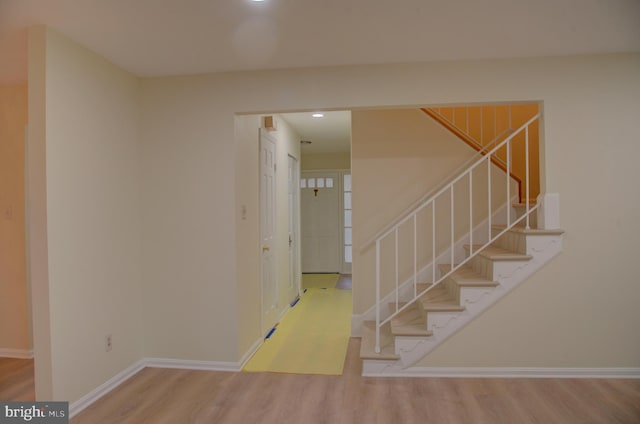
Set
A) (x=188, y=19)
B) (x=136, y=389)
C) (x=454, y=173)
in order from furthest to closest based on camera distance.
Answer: (x=454, y=173), (x=136, y=389), (x=188, y=19)

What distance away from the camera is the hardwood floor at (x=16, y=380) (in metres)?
2.95

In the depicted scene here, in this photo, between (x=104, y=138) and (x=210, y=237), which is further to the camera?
(x=210, y=237)

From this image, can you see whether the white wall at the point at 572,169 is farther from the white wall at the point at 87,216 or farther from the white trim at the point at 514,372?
the white wall at the point at 87,216

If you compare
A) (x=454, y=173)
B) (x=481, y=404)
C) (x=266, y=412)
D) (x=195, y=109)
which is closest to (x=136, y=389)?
(x=266, y=412)

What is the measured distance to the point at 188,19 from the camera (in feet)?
8.08

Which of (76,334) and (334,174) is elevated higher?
(334,174)

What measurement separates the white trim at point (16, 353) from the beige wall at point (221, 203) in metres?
1.12

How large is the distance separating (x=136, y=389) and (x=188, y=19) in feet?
8.44

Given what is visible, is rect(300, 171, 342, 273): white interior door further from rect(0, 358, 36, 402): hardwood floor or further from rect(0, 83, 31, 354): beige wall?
rect(0, 358, 36, 402): hardwood floor

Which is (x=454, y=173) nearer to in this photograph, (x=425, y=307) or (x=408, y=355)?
(x=425, y=307)

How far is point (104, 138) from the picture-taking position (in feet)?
10.1

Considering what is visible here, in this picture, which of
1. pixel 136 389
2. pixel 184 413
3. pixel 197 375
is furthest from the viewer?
pixel 197 375

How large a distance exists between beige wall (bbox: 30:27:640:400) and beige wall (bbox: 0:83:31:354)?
115 cm

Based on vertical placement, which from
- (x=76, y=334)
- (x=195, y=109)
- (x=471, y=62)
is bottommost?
(x=76, y=334)
